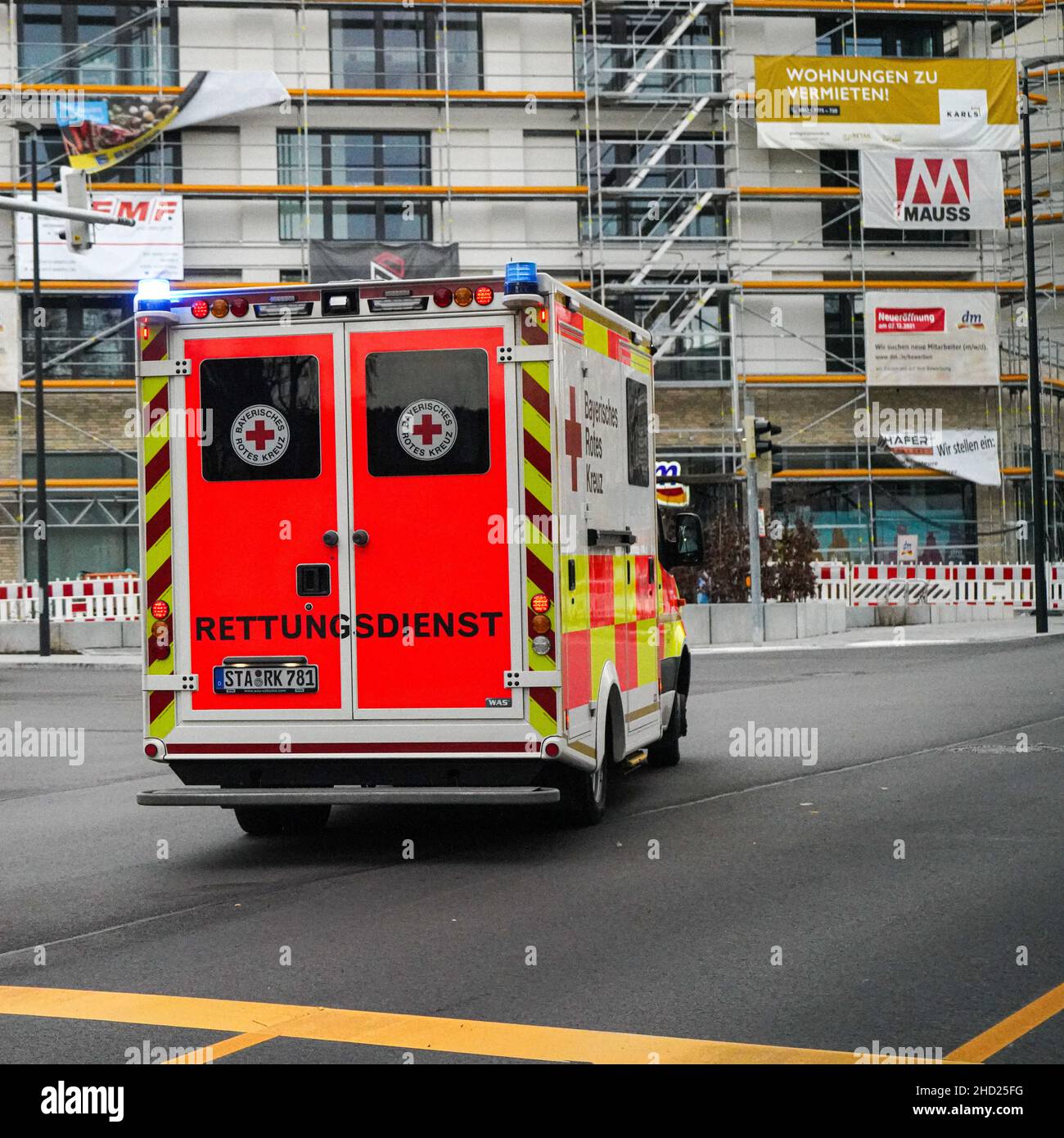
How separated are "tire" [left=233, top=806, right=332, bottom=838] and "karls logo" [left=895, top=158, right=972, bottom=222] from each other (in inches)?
1376

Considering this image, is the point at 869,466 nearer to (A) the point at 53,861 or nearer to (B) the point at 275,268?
(B) the point at 275,268

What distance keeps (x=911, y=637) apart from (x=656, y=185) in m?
16.8

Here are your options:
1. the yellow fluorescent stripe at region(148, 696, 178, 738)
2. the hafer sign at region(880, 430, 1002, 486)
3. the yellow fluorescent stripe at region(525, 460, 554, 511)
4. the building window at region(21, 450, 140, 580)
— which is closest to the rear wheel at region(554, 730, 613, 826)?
the yellow fluorescent stripe at region(525, 460, 554, 511)

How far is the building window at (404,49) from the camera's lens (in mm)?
41531

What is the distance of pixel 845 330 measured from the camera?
4334 centimetres

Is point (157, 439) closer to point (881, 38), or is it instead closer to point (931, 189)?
point (931, 189)

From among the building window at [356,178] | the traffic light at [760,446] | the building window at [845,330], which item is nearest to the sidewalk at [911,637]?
the traffic light at [760,446]

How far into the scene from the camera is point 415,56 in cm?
4169

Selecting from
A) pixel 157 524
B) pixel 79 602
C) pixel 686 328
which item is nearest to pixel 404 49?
pixel 686 328

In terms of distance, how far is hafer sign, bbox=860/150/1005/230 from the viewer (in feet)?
137

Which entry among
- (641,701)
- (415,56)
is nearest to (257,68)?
(415,56)

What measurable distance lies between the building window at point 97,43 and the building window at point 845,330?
1706 cm

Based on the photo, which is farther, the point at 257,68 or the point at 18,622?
the point at 257,68
